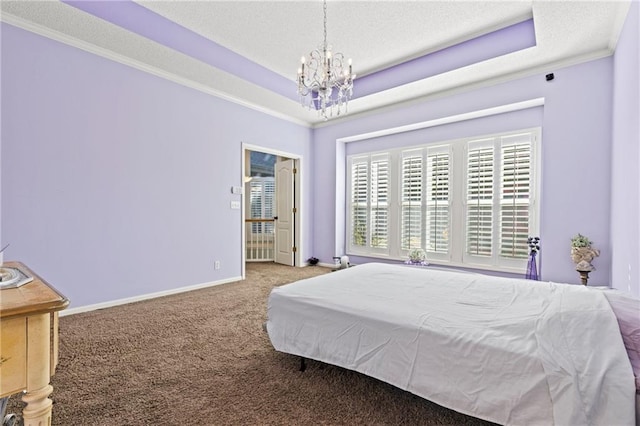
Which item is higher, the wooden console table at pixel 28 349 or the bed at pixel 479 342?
the wooden console table at pixel 28 349

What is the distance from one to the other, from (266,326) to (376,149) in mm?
4027

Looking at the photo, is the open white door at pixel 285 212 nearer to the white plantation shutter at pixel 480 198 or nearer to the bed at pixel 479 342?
the white plantation shutter at pixel 480 198

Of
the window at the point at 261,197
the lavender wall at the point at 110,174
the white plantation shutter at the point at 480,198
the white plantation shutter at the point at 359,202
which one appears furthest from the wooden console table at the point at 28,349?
the window at the point at 261,197

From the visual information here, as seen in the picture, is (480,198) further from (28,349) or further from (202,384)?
(28,349)

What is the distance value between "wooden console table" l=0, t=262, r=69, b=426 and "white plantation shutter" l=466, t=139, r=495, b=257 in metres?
4.46

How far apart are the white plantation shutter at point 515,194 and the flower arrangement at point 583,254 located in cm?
70

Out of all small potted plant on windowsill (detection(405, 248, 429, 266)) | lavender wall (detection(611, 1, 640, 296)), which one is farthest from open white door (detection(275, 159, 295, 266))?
lavender wall (detection(611, 1, 640, 296))

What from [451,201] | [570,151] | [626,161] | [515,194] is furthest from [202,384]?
[570,151]

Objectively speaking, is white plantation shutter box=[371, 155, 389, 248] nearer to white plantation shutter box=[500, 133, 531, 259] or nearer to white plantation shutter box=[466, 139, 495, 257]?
white plantation shutter box=[466, 139, 495, 257]

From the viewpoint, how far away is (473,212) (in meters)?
4.29

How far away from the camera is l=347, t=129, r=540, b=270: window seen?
393cm

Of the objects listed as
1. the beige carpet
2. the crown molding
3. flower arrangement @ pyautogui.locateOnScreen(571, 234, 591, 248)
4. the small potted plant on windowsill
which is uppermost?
the crown molding

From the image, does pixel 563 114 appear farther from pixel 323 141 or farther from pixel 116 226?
pixel 116 226

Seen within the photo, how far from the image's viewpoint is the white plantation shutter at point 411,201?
191 inches
